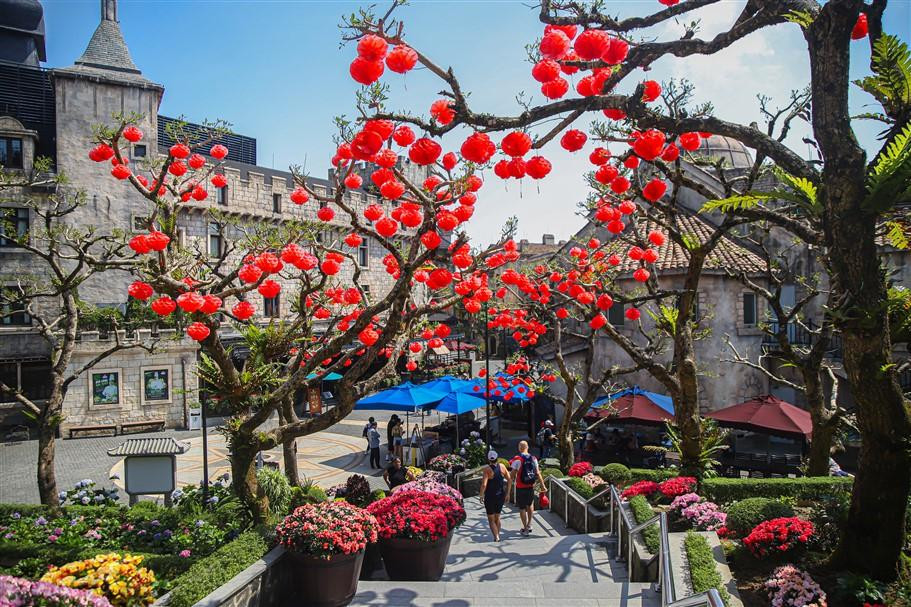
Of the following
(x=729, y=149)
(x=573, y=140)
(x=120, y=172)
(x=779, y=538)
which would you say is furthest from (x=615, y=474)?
(x=729, y=149)

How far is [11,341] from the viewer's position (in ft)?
86.7

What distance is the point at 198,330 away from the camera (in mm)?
8633

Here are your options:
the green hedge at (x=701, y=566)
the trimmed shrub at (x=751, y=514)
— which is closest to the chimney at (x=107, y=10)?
the trimmed shrub at (x=751, y=514)

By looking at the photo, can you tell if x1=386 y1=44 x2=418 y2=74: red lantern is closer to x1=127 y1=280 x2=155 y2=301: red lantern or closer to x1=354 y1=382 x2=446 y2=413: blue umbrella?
x1=127 y1=280 x2=155 y2=301: red lantern

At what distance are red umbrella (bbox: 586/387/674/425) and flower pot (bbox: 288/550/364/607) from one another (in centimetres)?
1029

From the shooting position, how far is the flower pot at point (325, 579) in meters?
6.95

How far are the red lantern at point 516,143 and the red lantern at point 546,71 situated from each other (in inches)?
21.8

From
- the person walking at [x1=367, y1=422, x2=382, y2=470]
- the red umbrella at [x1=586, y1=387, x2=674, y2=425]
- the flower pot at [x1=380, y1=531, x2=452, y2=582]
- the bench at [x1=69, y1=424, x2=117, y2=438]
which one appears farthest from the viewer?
the bench at [x1=69, y1=424, x2=117, y2=438]

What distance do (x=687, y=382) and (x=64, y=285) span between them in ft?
40.9

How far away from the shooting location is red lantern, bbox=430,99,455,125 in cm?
591

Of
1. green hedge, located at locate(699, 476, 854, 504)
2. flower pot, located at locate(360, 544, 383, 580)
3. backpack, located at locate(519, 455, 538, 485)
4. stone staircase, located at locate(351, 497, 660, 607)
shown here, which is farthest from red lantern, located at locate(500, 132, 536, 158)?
green hedge, located at locate(699, 476, 854, 504)

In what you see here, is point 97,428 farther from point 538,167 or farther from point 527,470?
point 538,167

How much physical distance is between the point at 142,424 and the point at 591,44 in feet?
86.2

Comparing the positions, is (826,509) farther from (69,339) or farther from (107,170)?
(107,170)
